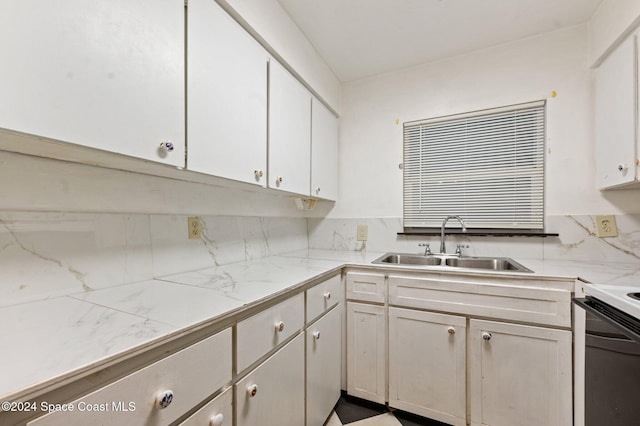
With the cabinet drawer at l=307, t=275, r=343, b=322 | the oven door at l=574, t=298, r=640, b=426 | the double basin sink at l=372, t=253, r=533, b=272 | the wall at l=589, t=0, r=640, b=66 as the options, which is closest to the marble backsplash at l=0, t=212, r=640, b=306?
the double basin sink at l=372, t=253, r=533, b=272

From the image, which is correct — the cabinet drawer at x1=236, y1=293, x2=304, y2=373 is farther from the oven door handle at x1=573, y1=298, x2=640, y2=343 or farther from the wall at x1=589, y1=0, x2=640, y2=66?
the wall at x1=589, y1=0, x2=640, y2=66

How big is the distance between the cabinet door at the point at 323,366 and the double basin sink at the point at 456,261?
1.72 feet

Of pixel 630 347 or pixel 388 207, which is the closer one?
pixel 630 347

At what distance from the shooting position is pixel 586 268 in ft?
4.95

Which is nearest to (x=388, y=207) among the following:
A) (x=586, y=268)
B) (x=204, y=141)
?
(x=586, y=268)

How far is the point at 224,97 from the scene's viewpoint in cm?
121

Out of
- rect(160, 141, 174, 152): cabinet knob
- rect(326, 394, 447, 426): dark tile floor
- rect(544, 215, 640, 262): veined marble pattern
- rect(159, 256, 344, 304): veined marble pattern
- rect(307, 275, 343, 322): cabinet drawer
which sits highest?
rect(160, 141, 174, 152): cabinet knob

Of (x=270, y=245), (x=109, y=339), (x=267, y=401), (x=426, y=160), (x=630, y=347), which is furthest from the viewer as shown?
(x=426, y=160)

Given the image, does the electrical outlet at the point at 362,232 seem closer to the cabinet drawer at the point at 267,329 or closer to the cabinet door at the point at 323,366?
the cabinet door at the point at 323,366

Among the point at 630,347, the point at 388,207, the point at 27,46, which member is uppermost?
the point at 27,46

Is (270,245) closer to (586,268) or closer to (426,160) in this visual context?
(426,160)

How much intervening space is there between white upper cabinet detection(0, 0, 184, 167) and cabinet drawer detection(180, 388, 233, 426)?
0.79 metres

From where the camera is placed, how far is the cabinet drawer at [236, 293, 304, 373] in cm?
92

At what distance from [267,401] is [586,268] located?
1790 millimetres
